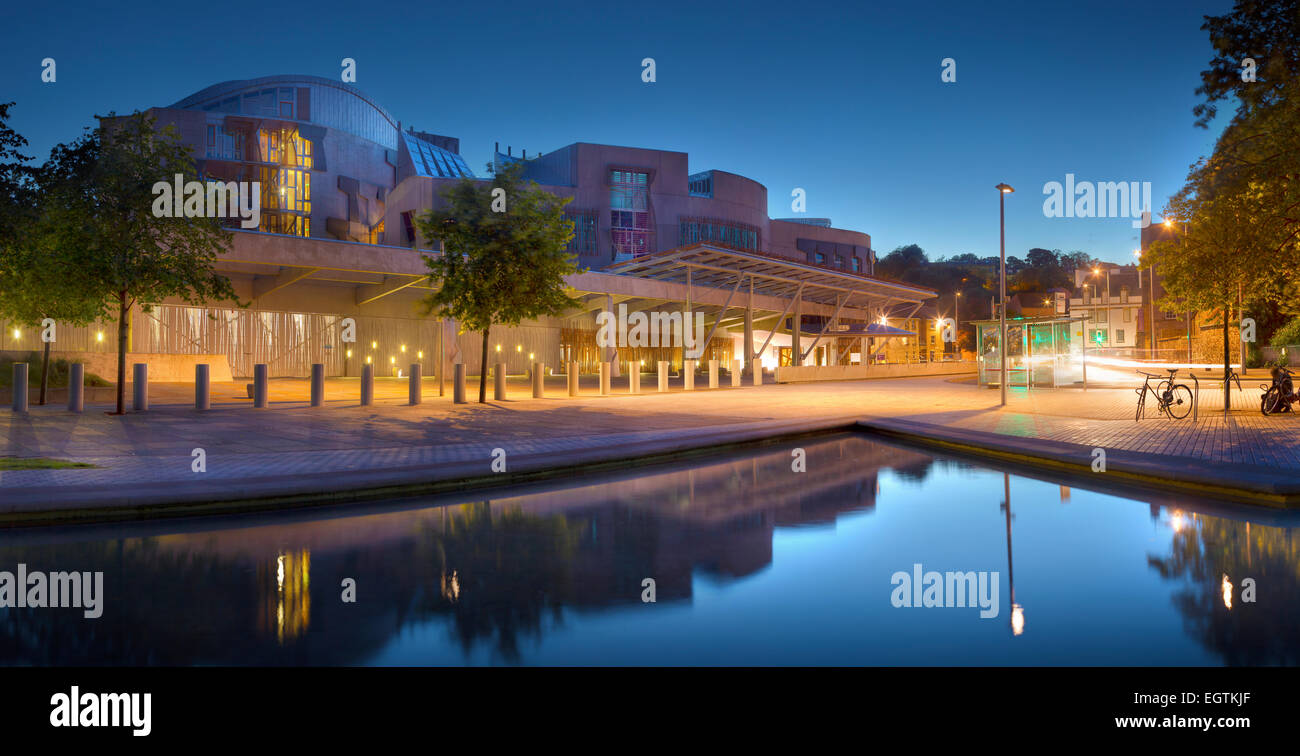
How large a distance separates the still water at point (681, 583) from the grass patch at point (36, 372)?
18.5 meters

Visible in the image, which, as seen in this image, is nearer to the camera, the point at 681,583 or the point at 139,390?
the point at 681,583

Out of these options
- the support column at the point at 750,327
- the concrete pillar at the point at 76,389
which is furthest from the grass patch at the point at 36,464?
the support column at the point at 750,327

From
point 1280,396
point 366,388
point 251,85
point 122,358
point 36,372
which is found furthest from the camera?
point 251,85

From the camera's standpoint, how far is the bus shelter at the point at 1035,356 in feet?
94.5

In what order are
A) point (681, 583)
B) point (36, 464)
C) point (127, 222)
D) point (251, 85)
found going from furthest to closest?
point (251, 85) < point (127, 222) < point (36, 464) < point (681, 583)

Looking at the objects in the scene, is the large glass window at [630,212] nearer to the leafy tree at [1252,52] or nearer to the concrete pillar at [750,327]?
the concrete pillar at [750,327]

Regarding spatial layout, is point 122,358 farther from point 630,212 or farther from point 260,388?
point 630,212

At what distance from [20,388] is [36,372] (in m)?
5.61

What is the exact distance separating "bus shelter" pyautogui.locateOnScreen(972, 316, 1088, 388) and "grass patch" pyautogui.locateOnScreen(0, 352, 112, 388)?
3145cm

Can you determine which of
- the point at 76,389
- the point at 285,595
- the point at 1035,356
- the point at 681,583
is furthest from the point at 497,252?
the point at 1035,356

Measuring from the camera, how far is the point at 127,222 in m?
15.6

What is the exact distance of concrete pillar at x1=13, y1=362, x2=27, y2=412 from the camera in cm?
1672

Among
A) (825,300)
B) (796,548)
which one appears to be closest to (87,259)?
(796,548)

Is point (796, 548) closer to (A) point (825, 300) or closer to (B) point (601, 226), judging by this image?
(A) point (825, 300)
